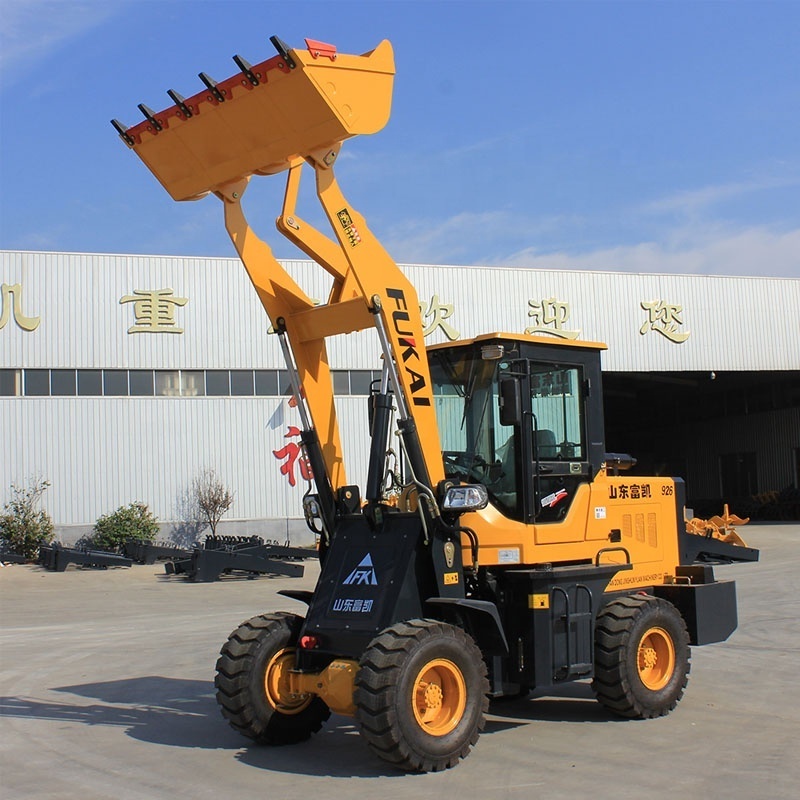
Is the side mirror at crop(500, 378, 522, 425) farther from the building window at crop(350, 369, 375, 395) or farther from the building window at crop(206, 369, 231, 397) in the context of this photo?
the building window at crop(206, 369, 231, 397)

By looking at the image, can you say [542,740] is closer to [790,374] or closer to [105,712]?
[105,712]

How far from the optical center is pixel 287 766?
6.91m

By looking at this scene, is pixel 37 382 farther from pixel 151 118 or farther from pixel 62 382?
pixel 151 118

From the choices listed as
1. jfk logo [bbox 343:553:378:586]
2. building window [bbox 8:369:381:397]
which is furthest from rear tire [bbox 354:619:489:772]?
building window [bbox 8:369:381:397]

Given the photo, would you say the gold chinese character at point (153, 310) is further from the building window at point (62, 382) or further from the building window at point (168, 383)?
the building window at point (62, 382)

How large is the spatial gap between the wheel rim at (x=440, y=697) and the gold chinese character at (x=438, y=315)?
23.9 meters

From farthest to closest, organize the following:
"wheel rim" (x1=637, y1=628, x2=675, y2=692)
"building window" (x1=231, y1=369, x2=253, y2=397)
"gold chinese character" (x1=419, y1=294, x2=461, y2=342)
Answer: "gold chinese character" (x1=419, y1=294, x2=461, y2=342), "building window" (x1=231, y1=369, x2=253, y2=397), "wheel rim" (x1=637, y1=628, x2=675, y2=692)

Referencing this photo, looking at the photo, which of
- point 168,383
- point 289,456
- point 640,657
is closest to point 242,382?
point 168,383

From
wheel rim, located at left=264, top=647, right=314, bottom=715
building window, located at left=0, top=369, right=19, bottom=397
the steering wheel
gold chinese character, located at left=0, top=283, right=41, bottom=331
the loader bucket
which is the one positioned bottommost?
wheel rim, located at left=264, top=647, right=314, bottom=715

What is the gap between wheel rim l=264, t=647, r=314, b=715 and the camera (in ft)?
24.3

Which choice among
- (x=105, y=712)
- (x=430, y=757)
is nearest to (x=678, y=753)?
(x=430, y=757)

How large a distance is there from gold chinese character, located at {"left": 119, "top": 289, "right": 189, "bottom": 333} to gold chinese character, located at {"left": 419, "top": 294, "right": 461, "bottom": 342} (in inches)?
286

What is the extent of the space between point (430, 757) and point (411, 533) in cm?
154

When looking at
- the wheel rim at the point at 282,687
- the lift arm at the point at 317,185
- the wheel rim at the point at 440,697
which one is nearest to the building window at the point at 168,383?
the lift arm at the point at 317,185
